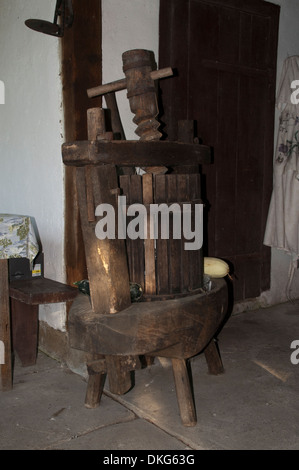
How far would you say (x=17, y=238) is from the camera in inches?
115

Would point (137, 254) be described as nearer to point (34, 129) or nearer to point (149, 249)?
point (149, 249)

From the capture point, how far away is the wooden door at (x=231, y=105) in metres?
3.36

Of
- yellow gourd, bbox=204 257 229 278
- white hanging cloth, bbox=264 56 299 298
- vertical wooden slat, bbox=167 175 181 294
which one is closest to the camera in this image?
vertical wooden slat, bbox=167 175 181 294

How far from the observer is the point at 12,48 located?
Answer: 345cm

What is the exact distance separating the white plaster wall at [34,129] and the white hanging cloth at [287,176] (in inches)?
77.4

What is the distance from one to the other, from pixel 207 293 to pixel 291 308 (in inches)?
85.3

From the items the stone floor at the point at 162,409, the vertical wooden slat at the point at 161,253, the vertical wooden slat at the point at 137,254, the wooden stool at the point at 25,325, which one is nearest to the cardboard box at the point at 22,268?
the wooden stool at the point at 25,325

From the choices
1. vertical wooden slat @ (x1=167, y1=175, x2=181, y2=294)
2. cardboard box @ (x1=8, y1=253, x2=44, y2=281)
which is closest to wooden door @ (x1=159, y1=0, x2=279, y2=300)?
vertical wooden slat @ (x1=167, y1=175, x2=181, y2=294)

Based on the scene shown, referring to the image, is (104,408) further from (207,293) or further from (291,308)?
(291,308)

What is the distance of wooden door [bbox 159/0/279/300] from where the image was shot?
3359 mm

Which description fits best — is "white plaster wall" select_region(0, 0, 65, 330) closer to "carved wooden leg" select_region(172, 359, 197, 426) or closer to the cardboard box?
the cardboard box

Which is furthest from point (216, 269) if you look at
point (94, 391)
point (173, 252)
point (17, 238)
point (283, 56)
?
point (283, 56)

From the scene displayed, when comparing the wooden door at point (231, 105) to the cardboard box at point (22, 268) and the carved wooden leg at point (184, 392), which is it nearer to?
the cardboard box at point (22, 268)

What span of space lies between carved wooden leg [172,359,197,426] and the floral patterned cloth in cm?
127
